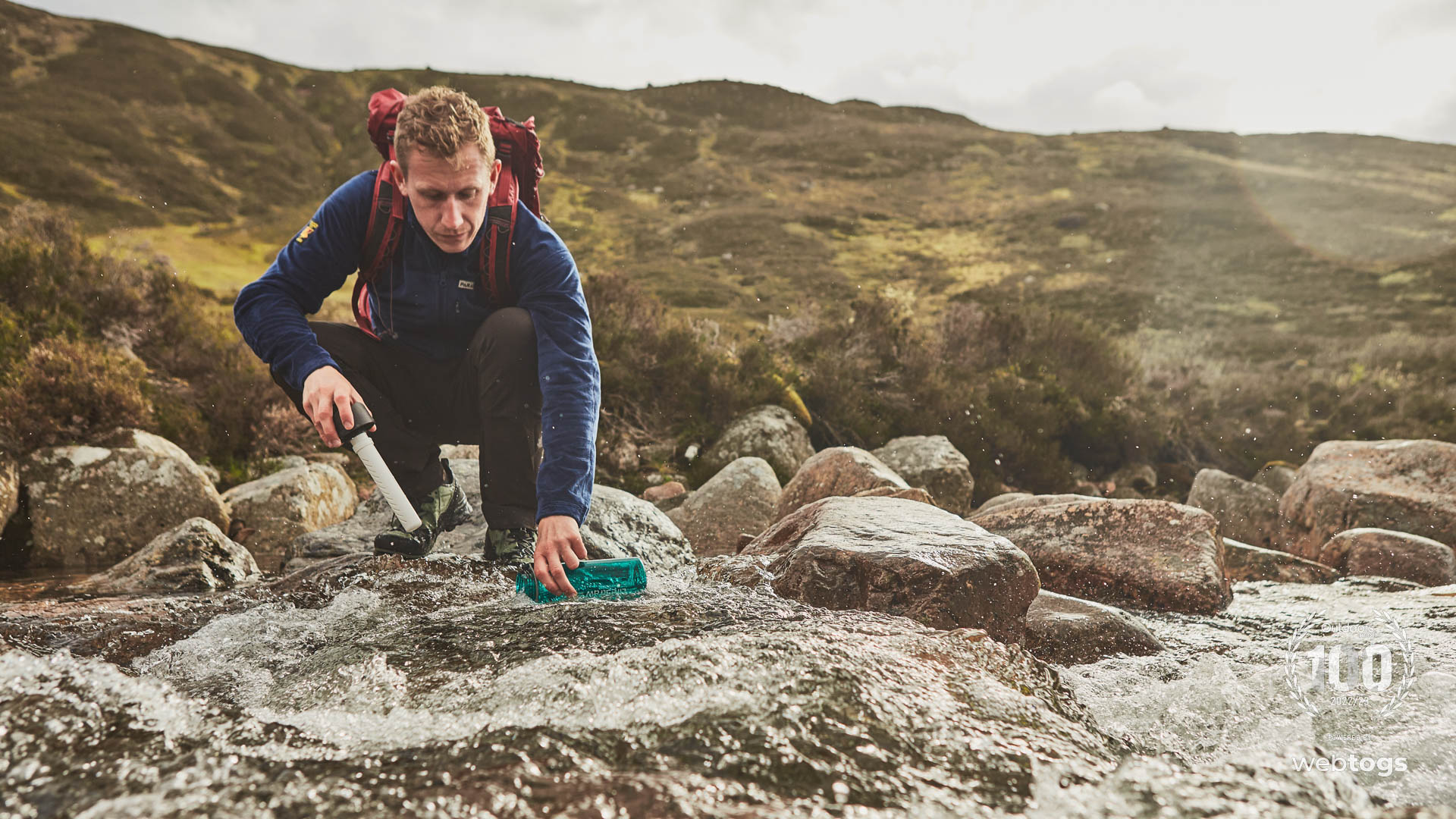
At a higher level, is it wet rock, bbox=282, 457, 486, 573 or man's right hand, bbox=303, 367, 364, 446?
man's right hand, bbox=303, 367, 364, 446

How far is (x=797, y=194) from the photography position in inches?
1225

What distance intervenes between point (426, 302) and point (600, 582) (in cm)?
142

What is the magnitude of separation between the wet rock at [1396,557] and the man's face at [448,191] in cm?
551

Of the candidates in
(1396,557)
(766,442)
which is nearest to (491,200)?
(766,442)

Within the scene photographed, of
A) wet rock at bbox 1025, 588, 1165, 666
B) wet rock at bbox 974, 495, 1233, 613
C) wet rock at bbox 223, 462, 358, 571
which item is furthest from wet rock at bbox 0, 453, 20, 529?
wet rock at bbox 974, 495, 1233, 613

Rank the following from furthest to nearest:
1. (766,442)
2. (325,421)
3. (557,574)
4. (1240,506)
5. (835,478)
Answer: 1. (766,442)
2. (1240,506)
3. (835,478)
4. (325,421)
5. (557,574)

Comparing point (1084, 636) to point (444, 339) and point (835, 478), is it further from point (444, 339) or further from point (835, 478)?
point (444, 339)

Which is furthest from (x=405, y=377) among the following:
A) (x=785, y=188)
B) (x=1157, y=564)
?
(x=785, y=188)

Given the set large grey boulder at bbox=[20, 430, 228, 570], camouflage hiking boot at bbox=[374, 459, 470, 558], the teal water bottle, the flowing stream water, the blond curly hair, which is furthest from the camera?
large grey boulder at bbox=[20, 430, 228, 570]

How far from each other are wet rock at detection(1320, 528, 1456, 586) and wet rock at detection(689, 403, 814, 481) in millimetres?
3999

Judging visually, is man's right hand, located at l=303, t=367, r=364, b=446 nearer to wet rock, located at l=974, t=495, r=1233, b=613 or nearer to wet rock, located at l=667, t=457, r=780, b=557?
wet rock, located at l=667, t=457, r=780, b=557

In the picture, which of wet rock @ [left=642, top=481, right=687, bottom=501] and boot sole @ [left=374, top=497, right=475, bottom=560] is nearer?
boot sole @ [left=374, top=497, right=475, bottom=560]

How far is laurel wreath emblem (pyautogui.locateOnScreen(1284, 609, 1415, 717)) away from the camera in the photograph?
225cm

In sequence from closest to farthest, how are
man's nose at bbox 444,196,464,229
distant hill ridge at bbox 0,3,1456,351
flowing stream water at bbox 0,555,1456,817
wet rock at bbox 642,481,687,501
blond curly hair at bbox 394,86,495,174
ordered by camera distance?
flowing stream water at bbox 0,555,1456,817 → blond curly hair at bbox 394,86,495,174 → man's nose at bbox 444,196,464,229 → wet rock at bbox 642,481,687,501 → distant hill ridge at bbox 0,3,1456,351
